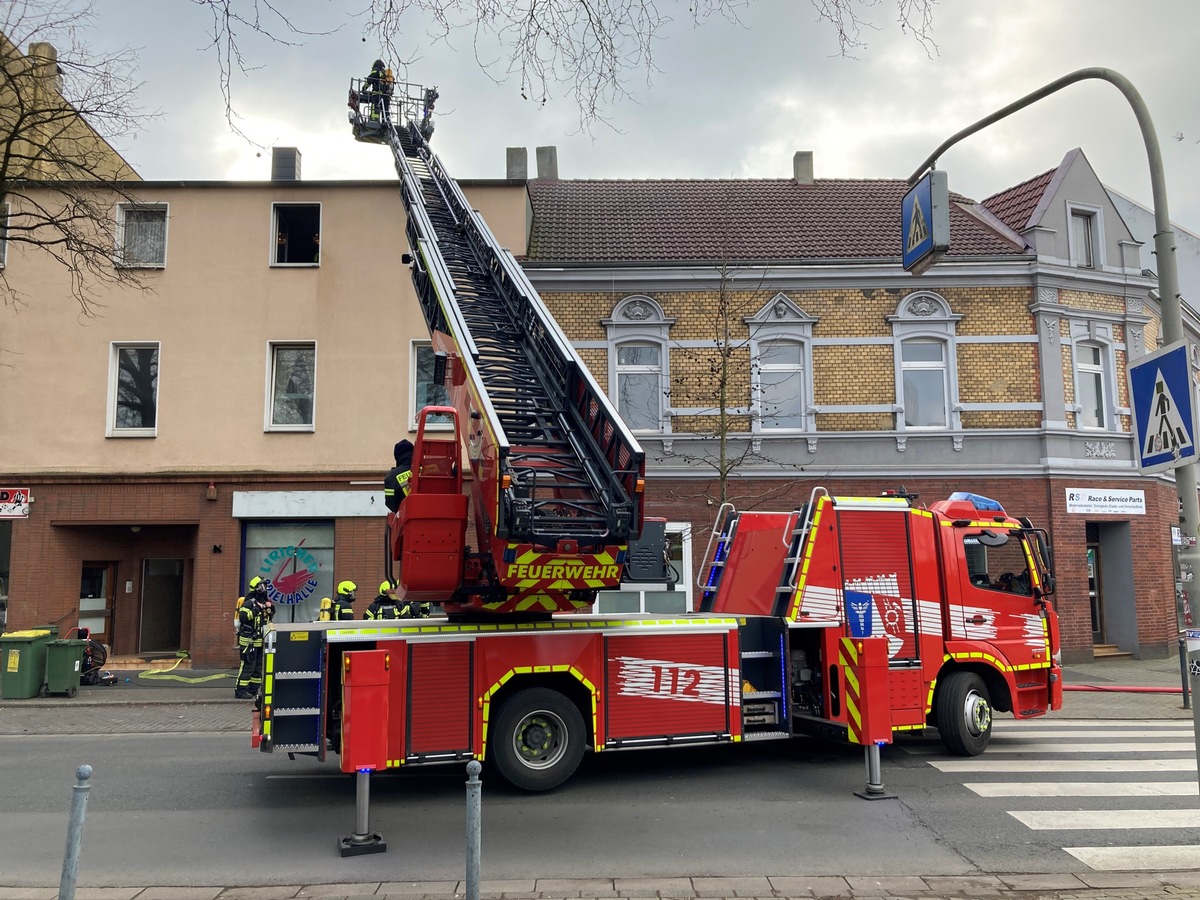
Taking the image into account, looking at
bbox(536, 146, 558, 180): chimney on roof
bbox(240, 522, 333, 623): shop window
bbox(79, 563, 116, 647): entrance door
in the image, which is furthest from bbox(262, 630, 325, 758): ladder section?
bbox(536, 146, 558, 180): chimney on roof

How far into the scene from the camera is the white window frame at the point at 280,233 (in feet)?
61.6

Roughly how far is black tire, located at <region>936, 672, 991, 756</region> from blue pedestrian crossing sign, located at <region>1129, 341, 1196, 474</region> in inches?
158

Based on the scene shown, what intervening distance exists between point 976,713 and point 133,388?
1661 cm

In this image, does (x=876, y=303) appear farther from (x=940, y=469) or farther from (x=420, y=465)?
(x=420, y=465)

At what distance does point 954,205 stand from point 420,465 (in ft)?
56.3

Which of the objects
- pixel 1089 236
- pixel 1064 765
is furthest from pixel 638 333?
pixel 1064 765

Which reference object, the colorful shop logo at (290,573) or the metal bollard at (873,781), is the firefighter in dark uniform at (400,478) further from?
the colorful shop logo at (290,573)

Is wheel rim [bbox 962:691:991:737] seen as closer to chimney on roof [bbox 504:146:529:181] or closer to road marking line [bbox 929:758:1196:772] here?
road marking line [bbox 929:758:1196:772]

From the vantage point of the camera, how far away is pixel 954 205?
2089cm

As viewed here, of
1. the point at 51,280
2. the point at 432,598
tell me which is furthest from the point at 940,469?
the point at 51,280

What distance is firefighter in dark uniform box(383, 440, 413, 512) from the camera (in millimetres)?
8133

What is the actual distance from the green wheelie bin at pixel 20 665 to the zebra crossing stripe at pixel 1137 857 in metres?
14.8

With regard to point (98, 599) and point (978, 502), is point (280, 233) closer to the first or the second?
point (98, 599)

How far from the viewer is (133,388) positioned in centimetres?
1852
